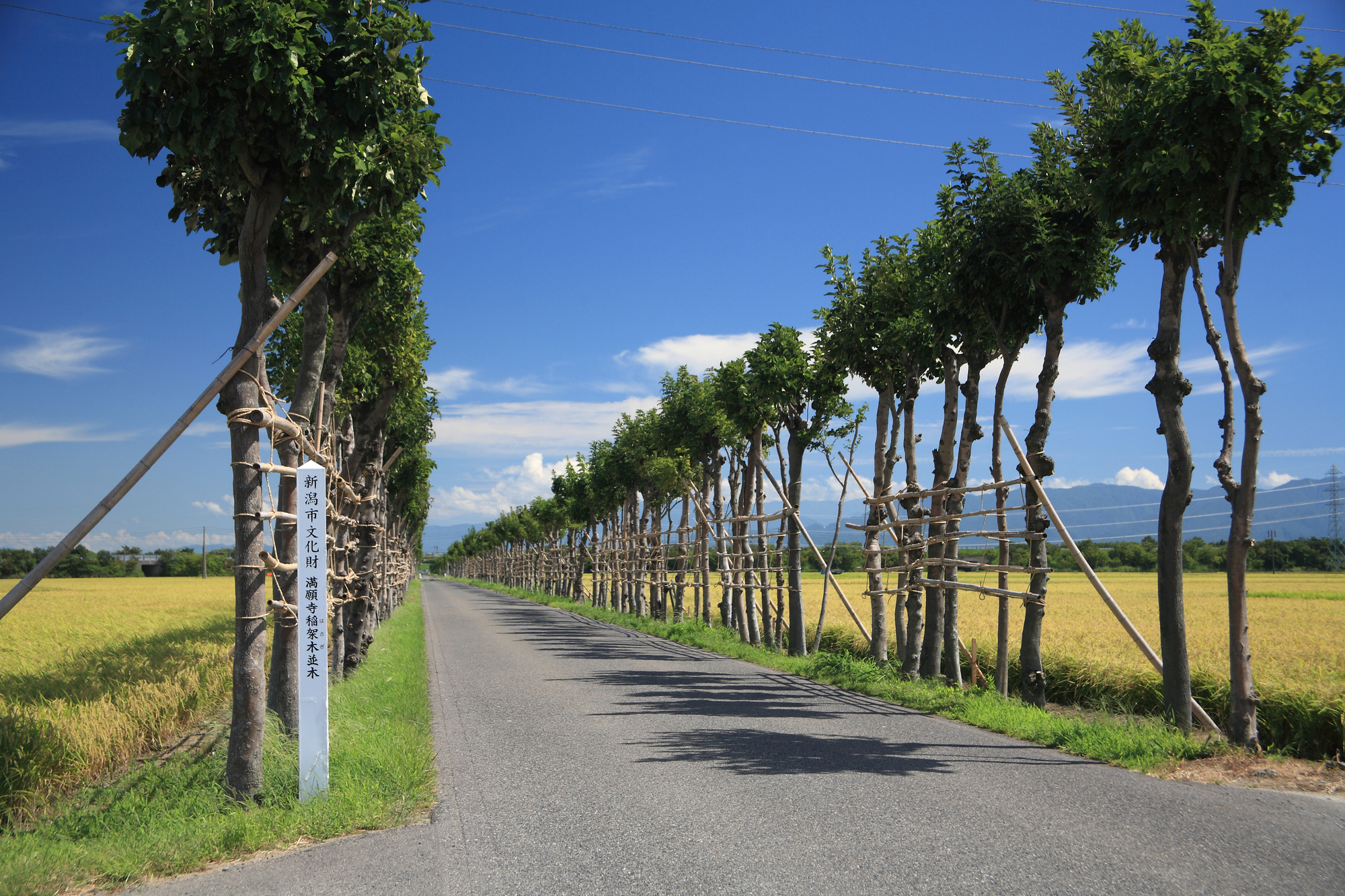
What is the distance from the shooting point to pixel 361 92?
230 inches

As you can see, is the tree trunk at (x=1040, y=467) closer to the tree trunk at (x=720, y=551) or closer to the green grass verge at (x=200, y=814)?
the green grass verge at (x=200, y=814)

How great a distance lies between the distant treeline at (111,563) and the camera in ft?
209

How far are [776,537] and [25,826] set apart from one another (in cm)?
1418

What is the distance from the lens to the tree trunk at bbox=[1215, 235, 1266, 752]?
7.02 meters

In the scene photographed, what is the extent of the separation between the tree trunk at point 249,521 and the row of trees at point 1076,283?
7.17 m

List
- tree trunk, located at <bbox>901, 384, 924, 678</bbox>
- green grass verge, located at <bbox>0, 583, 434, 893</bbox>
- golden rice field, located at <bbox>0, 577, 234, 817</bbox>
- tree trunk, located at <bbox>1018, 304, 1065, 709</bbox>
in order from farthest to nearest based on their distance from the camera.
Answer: tree trunk, located at <bbox>901, 384, 924, 678</bbox> < tree trunk, located at <bbox>1018, 304, 1065, 709</bbox> < golden rice field, located at <bbox>0, 577, 234, 817</bbox> < green grass verge, located at <bbox>0, 583, 434, 893</bbox>

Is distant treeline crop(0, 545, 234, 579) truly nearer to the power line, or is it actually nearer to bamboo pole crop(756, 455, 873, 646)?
bamboo pole crop(756, 455, 873, 646)

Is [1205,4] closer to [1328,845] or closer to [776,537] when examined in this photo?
[1328,845]

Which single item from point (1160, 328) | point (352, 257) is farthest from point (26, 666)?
point (1160, 328)

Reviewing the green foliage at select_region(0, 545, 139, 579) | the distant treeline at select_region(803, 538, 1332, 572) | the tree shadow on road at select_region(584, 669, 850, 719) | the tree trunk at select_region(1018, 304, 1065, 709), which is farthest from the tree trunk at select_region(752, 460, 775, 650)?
the green foliage at select_region(0, 545, 139, 579)

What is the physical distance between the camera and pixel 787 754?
7297 mm

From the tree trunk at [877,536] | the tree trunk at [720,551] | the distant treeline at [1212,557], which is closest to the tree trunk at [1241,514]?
the tree trunk at [877,536]

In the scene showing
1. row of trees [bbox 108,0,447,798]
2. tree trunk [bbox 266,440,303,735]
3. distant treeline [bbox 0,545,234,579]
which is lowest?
distant treeline [bbox 0,545,234,579]

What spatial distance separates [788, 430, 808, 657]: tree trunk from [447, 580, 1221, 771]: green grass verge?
0.52 meters
